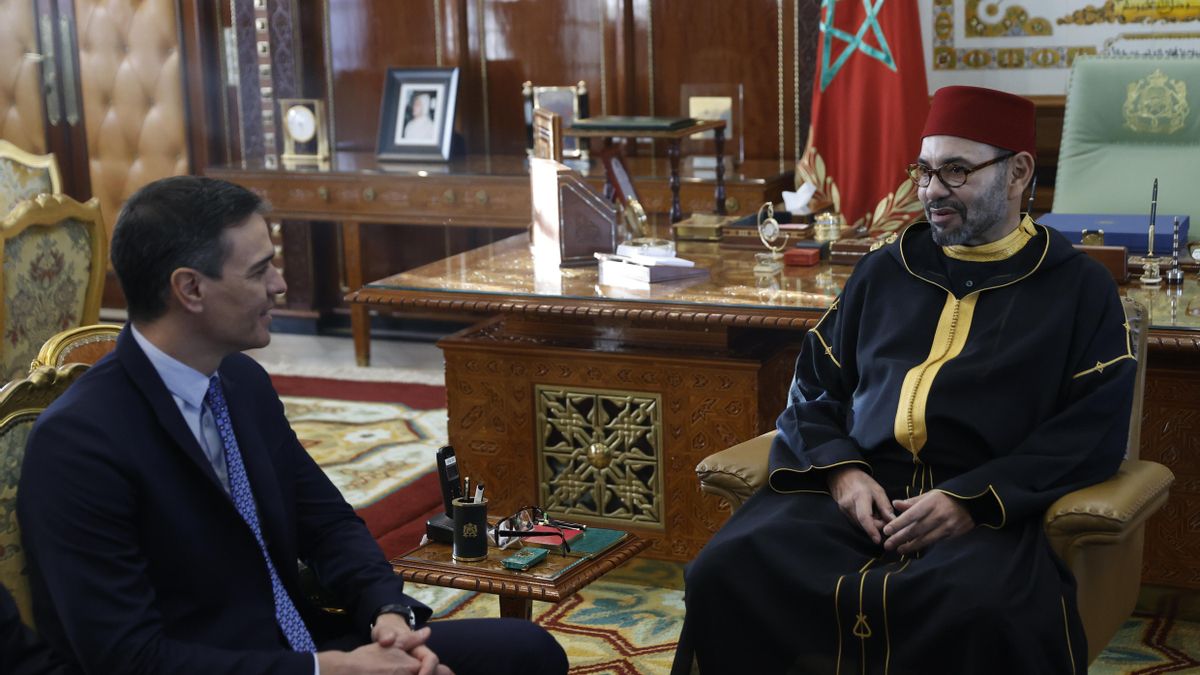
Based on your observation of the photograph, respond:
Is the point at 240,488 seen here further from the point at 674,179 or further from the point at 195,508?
the point at 674,179

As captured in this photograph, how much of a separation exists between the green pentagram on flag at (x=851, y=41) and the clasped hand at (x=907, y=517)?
2.57 meters

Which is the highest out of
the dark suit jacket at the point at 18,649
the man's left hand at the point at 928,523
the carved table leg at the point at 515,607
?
the dark suit jacket at the point at 18,649

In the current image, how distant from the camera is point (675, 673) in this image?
2666 mm

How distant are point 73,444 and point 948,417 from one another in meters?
1.56

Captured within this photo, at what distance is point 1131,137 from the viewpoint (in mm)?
4477

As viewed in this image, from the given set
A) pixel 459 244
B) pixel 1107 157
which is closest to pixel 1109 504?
pixel 1107 157

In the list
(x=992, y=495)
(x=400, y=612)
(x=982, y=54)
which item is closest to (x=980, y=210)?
(x=992, y=495)

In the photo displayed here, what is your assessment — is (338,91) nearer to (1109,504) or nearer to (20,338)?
(20,338)

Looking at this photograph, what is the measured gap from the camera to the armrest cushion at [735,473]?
9.18 feet

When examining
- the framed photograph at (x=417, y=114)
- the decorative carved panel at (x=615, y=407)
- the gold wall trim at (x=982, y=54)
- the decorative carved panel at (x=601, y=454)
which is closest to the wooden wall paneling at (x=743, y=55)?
the gold wall trim at (x=982, y=54)

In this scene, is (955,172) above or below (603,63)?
below

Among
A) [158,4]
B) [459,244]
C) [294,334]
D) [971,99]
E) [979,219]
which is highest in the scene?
[158,4]

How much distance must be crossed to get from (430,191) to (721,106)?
A: 1.31 metres

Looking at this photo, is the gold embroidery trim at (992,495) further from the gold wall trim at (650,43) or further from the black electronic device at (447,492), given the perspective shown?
the gold wall trim at (650,43)
